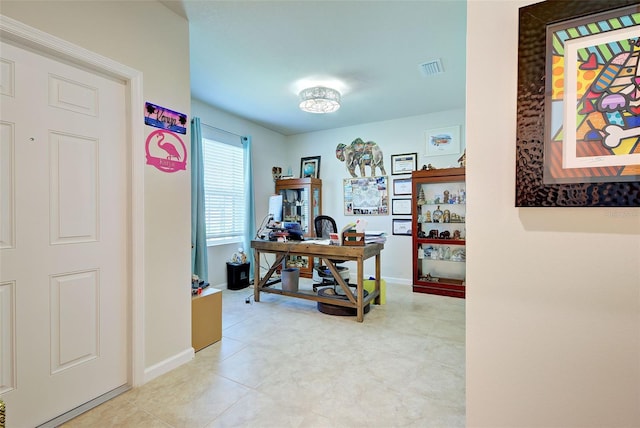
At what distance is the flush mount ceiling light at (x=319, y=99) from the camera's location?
3266 millimetres

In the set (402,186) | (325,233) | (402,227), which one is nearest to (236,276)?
(325,233)

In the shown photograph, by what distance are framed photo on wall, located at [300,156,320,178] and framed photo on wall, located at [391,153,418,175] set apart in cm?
140

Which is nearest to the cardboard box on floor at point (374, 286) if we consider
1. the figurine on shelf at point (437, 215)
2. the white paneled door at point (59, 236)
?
the figurine on shelf at point (437, 215)

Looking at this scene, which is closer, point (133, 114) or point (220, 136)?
point (133, 114)

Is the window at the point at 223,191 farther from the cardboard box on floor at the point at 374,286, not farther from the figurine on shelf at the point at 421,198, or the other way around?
the figurine on shelf at the point at 421,198

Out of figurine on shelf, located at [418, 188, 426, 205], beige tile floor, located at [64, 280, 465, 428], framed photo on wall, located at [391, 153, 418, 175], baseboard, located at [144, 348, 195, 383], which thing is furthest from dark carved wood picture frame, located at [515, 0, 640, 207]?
framed photo on wall, located at [391, 153, 418, 175]

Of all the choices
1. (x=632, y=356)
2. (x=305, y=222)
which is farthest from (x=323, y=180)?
(x=632, y=356)

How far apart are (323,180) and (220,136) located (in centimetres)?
197

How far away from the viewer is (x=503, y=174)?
96 cm

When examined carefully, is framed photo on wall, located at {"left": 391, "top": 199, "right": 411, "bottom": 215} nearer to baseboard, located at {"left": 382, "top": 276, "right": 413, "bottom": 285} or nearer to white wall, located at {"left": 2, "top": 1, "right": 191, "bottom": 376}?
baseboard, located at {"left": 382, "top": 276, "right": 413, "bottom": 285}

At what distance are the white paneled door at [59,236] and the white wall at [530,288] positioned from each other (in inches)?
79.9

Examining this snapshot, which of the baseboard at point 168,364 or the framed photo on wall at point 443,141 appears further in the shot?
the framed photo on wall at point 443,141

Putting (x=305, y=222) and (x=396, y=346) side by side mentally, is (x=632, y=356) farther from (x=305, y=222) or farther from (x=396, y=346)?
(x=305, y=222)

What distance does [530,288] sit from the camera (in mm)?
933
